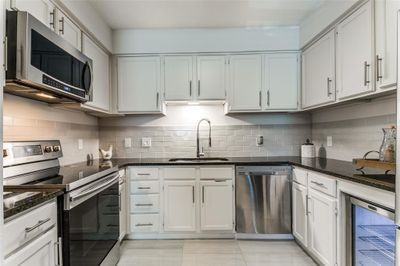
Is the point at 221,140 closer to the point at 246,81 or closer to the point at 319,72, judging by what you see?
the point at 246,81

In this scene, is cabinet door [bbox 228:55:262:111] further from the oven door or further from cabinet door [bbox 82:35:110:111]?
the oven door

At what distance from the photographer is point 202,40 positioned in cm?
344

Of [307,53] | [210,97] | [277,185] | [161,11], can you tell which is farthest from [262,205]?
[161,11]

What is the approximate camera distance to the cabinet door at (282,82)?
3449mm

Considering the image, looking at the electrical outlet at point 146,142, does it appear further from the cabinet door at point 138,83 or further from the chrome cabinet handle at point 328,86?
the chrome cabinet handle at point 328,86

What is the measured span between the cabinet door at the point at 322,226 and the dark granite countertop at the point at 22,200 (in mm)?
1890

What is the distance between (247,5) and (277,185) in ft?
6.22

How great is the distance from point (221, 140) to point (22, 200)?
8.97 feet

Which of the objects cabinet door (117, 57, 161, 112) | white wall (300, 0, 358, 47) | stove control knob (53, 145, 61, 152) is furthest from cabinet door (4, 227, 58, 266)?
white wall (300, 0, 358, 47)

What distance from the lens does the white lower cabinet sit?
2.15m

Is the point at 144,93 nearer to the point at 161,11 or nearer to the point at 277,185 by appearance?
the point at 161,11

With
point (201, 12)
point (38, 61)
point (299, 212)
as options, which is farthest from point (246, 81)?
point (38, 61)

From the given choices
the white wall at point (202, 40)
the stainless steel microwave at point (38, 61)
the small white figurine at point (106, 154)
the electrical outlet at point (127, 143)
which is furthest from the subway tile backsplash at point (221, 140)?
the stainless steel microwave at point (38, 61)

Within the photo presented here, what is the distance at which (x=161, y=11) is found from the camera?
9.67 feet
